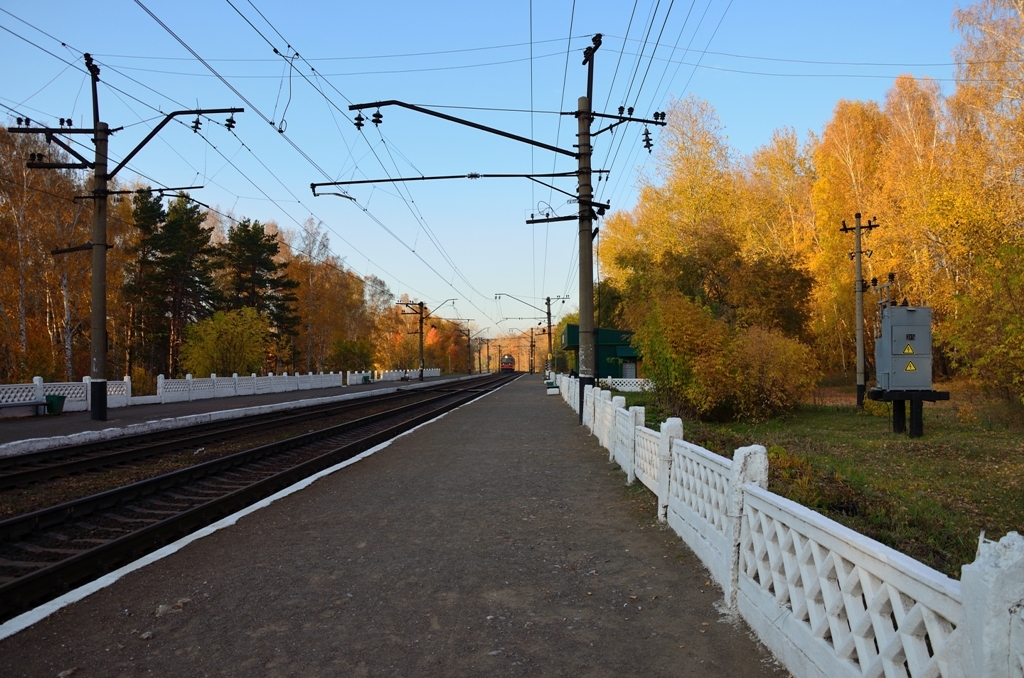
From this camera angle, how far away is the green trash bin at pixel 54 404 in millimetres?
23812

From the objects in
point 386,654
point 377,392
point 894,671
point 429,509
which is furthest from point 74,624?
point 377,392

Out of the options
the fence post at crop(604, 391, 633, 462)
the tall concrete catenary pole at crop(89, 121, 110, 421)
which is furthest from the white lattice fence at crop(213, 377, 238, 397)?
the fence post at crop(604, 391, 633, 462)

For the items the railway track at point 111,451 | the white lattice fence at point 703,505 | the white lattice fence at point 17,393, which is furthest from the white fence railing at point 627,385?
the white lattice fence at point 703,505

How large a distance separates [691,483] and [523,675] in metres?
3.03

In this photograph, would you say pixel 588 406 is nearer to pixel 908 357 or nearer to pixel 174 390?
pixel 908 357

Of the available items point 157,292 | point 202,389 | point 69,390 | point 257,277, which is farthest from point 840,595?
point 257,277

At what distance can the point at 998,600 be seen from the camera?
218 centimetres

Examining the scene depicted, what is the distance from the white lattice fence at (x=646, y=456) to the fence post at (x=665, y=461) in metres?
0.22

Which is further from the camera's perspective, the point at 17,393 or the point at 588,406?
the point at 17,393

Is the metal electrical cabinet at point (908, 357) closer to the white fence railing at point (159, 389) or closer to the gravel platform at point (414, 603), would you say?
the gravel platform at point (414, 603)

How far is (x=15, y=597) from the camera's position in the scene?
16.9 ft

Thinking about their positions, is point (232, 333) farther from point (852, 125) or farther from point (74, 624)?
point (74, 624)

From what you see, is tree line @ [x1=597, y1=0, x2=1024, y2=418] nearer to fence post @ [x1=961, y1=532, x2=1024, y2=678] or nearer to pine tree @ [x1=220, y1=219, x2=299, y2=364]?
fence post @ [x1=961, y1=532, x2=1024, y2=678]

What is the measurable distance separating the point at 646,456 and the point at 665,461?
144cm
